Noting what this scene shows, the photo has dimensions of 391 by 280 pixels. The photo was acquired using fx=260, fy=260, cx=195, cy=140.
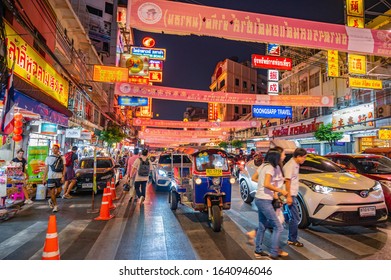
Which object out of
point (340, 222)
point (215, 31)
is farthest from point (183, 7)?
point (340, 222)

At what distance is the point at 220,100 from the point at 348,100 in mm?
13792

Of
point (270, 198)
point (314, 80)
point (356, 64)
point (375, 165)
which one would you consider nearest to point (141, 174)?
point (270, 198)

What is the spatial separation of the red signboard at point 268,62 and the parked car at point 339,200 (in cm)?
1342

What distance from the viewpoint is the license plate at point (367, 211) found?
5629mm

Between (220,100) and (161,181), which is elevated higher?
(220,100)

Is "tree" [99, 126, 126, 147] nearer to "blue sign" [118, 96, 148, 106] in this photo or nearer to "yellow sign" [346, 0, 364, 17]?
"blue sign" [118, 96, 148, 106]

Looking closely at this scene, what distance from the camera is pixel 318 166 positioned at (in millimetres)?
7141

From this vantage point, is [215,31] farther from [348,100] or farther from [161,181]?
[348,100]

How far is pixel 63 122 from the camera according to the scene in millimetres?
13258

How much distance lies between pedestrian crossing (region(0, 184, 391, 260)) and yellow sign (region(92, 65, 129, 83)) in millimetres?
7282

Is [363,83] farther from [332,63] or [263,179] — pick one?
[263,179]

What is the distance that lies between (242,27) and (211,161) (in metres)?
3.66

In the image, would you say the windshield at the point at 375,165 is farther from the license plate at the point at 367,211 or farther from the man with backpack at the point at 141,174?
the man with backpack at the point at 141,174

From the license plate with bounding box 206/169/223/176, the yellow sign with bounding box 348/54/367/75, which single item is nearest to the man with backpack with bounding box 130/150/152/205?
the license plate with bounding box 206/169/223/176
